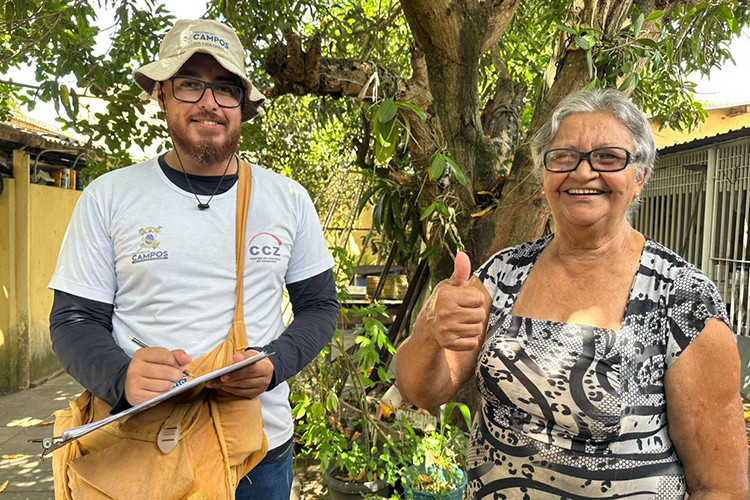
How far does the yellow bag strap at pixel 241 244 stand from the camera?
1.52 meters

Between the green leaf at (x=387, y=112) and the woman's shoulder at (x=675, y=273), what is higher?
the green leaf at (x=387, y=112)

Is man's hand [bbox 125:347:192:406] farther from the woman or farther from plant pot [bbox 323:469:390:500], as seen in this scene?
plant pot [bbox 323:469:390:500]

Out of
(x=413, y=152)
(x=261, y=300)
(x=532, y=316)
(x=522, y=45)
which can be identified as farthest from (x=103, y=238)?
(x=522, y=45)

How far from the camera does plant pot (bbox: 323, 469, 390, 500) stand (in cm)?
334

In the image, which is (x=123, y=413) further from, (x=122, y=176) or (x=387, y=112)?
(x=387, y=112)

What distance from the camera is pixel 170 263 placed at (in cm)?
153

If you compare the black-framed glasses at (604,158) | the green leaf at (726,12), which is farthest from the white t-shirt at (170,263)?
the green leaf at (726,12)

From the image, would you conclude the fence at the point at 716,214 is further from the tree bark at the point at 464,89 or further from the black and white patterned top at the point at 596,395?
the black and white patterned top at the point at 596,395

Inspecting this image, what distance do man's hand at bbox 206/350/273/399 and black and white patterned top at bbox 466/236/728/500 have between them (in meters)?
0.57

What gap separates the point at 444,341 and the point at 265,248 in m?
0.61

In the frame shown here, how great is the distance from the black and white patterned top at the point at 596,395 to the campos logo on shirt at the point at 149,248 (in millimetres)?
911

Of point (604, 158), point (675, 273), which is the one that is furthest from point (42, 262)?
point (675, 273)

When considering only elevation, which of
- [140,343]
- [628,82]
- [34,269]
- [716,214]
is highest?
[628,82]

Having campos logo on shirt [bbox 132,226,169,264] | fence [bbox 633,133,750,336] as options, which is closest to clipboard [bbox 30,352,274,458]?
campos logo on shirt [bbox 132,226,169,264]
